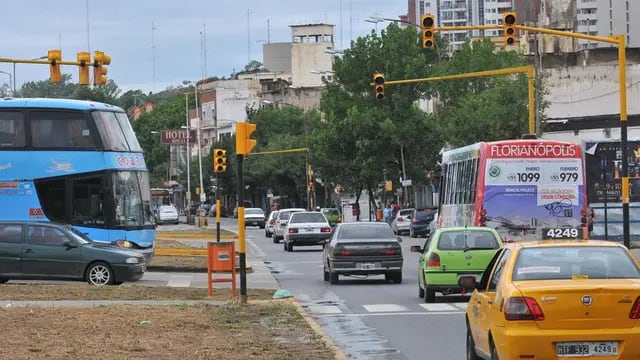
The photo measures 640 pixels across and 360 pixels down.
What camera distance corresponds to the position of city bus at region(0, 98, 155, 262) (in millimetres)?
31422

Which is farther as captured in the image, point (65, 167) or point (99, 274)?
point (65, 167)

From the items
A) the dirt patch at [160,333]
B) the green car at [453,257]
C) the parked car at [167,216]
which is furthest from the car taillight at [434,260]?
the parked car at [167,216]

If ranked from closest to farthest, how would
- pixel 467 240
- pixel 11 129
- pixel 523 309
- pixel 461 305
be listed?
1. pixel 523 309
2. pixel 461 305
3. pixel 467 240
4. pixel 11 129

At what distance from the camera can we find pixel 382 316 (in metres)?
20.0

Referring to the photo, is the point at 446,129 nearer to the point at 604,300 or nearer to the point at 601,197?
the point at 601,197

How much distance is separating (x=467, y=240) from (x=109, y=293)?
24.1ft

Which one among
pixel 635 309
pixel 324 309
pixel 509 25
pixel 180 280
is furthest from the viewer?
pixel 180 280

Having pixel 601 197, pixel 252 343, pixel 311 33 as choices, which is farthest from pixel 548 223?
pixel 311 33

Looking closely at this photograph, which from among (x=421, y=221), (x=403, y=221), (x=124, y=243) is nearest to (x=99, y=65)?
(x=124, y=243)

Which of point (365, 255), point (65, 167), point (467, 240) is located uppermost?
point (65, 167)

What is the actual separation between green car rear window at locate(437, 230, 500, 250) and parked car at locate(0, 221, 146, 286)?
8.04 m

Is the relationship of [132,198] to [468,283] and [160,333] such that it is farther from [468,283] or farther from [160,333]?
[468,283]

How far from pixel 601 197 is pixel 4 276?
27.1m

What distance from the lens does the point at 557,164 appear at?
28875 mm
